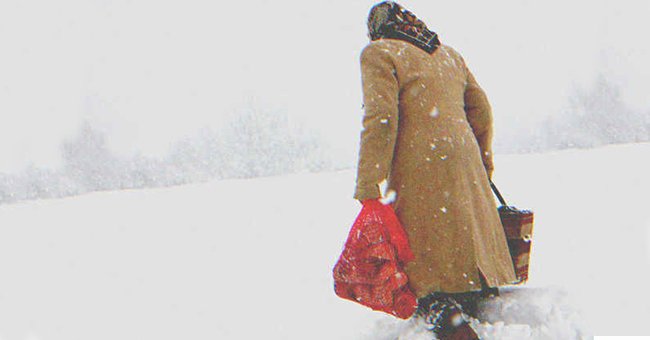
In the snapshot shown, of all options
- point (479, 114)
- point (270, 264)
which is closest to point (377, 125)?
point (479, 114)

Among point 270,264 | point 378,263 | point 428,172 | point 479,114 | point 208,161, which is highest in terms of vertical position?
point 479,114

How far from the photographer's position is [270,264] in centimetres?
612

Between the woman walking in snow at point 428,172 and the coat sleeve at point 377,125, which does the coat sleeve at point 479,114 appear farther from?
the coat sleeve at point 377,125

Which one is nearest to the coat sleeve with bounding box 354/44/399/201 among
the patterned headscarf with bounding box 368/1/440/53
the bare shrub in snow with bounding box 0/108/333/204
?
the patterned headscarf with bounding box 368/1/440/53

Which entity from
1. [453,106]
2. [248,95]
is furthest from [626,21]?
[453,106]

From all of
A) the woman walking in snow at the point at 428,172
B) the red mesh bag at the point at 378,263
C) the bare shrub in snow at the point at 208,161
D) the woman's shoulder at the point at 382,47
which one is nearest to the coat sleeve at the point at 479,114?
the woman walking in snow at the point at 428,172

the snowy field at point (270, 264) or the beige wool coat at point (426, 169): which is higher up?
the beige wool coat at point (426, 169)

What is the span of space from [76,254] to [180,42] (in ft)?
176

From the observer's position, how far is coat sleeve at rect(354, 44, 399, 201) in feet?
8.33

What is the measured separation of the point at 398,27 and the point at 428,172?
67 cm

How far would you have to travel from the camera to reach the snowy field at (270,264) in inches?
143

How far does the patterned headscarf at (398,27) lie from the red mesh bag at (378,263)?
2.48 ft

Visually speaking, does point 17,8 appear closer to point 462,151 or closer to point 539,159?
point 539,159

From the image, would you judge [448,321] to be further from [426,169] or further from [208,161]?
[208,161]
